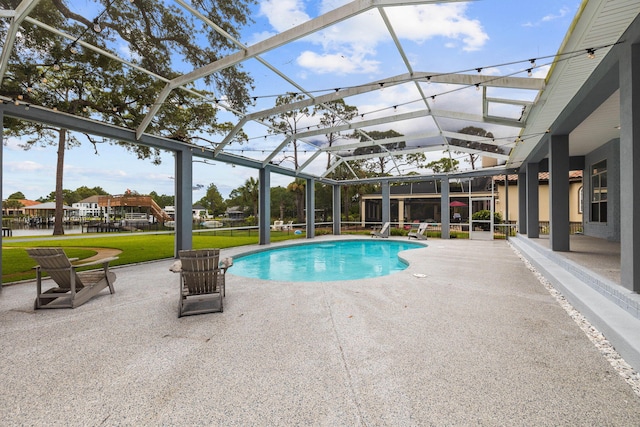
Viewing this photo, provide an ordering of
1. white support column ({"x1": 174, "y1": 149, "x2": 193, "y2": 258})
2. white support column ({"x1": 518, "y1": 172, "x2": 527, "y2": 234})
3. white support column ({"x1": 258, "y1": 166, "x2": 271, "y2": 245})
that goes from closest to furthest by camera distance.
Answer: white support column ({"x1": 174, "y1": 149, "x2": 193, "y2": 258})
white support column ({"x1": 258, "y1": 166, "x2": 271, "y2": 245})
white support column ({"x1": 518, "y1": 172, "x2": 527, "y2": 234})

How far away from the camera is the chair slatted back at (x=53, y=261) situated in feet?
12.7

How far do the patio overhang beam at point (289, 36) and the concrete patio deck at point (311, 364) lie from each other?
395cm

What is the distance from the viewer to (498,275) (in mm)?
5777

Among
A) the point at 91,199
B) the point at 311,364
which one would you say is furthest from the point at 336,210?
the point at 311,364

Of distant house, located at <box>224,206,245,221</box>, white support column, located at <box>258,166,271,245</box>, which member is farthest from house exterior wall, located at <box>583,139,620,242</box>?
distant house, located at <box>224,206,245,221</box>

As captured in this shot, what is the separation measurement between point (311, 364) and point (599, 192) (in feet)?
39.1

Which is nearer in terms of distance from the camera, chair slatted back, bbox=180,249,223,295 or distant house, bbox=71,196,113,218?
chair slatted back, bbox=180,249,223,295

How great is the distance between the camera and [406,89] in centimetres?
666

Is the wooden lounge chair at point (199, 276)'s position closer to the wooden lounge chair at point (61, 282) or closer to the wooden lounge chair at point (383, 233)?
the wooden lounge chair at point (61, 282)

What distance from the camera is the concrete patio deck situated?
1.85 meters

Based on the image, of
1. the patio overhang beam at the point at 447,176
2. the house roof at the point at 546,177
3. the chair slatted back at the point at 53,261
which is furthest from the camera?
the house roof at the point at 546,177

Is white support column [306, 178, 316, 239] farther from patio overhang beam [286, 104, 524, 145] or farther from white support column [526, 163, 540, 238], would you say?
white support column [526, 163, 540, 238]

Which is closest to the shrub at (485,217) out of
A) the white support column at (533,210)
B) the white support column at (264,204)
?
the white support column at (533,210)

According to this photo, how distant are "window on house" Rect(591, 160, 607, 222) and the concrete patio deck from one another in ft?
26.3
